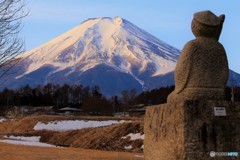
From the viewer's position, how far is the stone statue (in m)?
8.96

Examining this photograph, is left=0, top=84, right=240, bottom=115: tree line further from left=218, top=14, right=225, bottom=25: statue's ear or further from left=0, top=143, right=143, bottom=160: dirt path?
left=218, top=14, right=225, bottom=25: statue's ear

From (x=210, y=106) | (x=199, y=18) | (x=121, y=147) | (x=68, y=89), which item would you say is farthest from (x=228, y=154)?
(x=68, y=89)

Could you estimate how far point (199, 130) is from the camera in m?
8.16

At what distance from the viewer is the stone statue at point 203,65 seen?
8961 mm

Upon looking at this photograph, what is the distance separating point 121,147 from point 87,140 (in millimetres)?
4167

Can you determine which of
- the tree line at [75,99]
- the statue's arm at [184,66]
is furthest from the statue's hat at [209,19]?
the tree line at [75,99]

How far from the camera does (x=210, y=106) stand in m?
8.27

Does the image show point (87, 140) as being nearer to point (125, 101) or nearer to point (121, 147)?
point (121, 147)

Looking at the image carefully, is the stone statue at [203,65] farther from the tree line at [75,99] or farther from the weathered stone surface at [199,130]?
the tree line at [75,99]

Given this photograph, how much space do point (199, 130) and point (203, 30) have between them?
7.88ft

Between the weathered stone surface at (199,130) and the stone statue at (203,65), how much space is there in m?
0.54

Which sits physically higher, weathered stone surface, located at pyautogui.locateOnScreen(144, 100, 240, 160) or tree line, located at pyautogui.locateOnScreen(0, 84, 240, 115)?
tree line, located at pyautogui.locateOnScreen(0, 84, 240, 115)

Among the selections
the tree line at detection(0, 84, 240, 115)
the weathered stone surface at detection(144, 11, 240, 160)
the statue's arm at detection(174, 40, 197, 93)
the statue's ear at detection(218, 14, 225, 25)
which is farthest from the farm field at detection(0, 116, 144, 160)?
the tree line at detection(0, 84, 240, 115)

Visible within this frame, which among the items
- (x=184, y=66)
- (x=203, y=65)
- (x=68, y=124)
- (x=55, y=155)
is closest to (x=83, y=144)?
(x=55, y=155)
